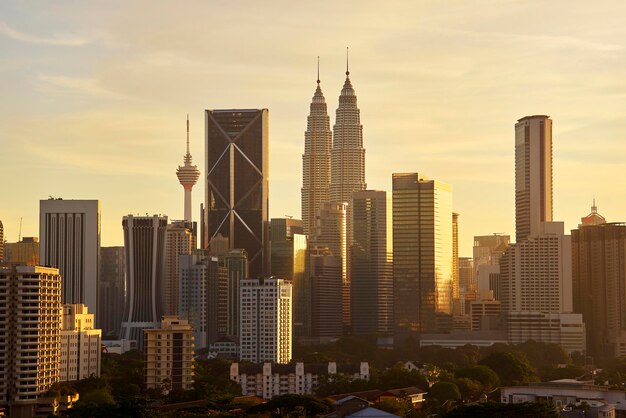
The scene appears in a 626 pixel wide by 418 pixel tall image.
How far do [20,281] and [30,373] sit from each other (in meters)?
7.83

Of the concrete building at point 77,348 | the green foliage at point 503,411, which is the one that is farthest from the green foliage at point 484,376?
the green foliage at point 503,411

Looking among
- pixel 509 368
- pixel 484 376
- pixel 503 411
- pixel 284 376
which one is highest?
pixel 509 368

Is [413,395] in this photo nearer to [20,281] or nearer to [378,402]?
[378,402]

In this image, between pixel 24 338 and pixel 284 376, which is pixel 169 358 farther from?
pixel 24 338

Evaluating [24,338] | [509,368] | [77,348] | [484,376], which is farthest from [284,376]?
[24,338]

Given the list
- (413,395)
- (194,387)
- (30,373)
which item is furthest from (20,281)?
(413,395)

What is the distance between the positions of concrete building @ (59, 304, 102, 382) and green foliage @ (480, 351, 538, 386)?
151ft

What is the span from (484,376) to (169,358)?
34.6m

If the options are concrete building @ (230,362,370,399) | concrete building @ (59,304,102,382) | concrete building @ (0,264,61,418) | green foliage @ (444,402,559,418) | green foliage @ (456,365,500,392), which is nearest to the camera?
green foliage @ (444,402,559,418)

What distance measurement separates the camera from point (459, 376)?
158 m

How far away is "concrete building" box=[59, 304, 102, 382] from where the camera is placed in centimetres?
16125

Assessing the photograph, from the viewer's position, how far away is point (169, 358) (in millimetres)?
143375

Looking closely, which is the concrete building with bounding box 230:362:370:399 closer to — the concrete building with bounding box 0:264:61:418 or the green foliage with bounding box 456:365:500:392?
the green foliage with bounding box 456:365:500:392

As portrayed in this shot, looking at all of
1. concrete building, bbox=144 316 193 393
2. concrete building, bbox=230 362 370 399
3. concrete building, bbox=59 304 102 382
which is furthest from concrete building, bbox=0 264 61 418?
concrete building, bbox=230 362 370 399
